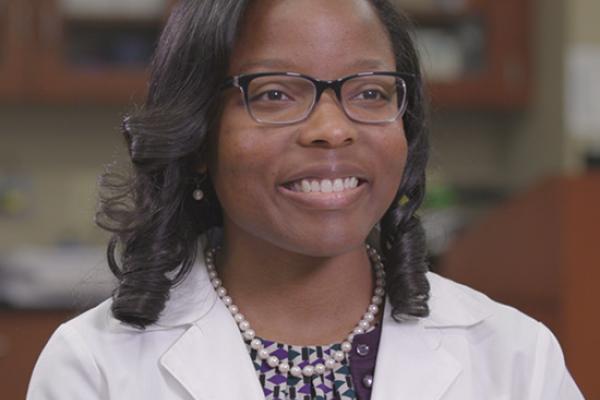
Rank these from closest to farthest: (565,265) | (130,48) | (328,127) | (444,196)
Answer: (328,127) → (565,265) → (130,48) → (444,196)

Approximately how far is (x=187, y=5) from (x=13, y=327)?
2.10 meters

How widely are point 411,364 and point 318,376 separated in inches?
4.1

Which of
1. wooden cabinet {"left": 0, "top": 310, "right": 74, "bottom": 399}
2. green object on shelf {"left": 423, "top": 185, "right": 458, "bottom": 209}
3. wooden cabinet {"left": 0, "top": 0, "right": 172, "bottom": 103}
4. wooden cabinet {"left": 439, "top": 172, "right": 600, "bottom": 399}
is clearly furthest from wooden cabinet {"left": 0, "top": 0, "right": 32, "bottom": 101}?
wooden cabinet {"left": 439, "top": 172, "right": 600, "bottom": 399}

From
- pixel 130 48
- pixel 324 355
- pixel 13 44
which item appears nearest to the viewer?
pixel 324 355

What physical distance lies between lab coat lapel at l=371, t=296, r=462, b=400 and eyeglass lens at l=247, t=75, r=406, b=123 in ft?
0.81

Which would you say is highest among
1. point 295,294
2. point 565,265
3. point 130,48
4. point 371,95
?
point 371,95

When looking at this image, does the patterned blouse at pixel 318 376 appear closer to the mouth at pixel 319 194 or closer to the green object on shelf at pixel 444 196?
the mouth at pixel 319 194

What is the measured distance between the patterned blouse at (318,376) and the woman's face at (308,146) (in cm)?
12

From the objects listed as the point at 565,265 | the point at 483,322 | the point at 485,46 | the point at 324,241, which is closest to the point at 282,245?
the point at 324,241

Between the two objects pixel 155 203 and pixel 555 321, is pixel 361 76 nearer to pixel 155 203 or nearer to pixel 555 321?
pixel 155 203

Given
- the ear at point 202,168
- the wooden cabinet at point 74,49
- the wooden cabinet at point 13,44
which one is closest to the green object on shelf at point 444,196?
the wooden cabinet at point 74,49

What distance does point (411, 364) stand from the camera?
1.24 m

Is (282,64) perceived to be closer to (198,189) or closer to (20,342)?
(198,189)

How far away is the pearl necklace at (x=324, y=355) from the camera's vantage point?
1.23 m
